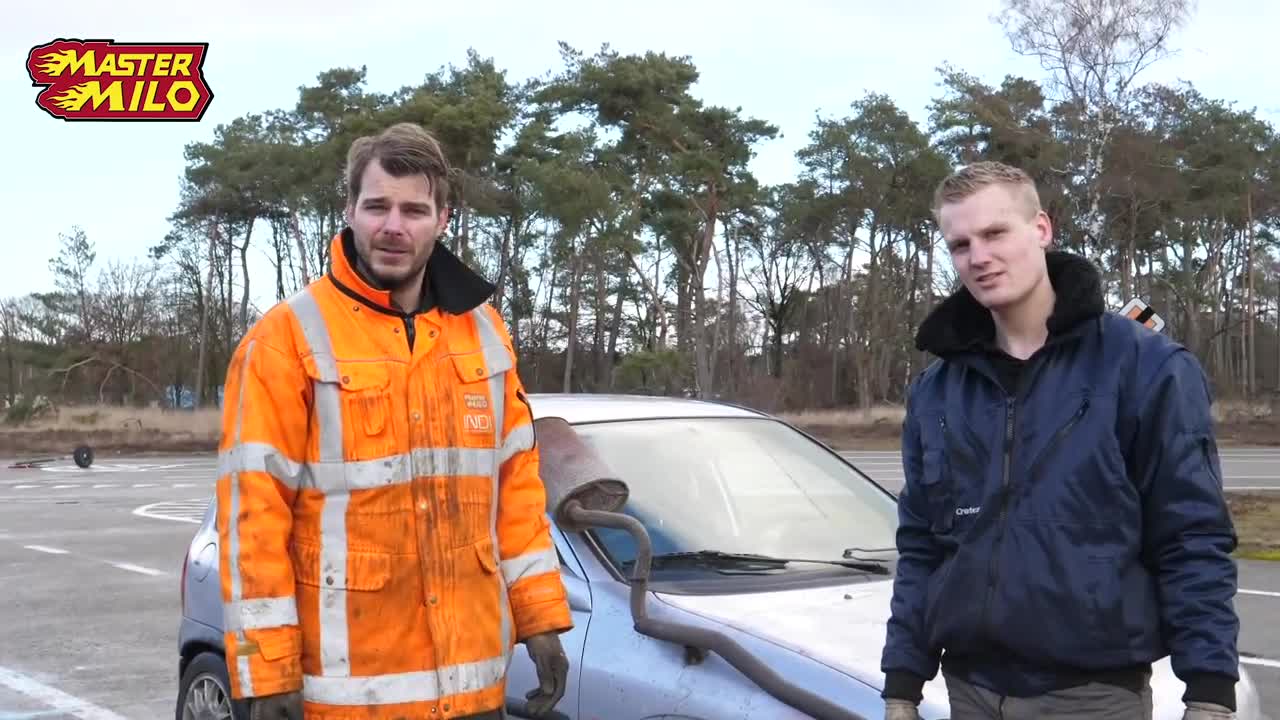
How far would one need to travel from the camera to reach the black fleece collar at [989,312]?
110 inches

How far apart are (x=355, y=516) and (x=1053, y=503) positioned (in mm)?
1450

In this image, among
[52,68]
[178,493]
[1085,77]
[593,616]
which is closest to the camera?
[593,616]

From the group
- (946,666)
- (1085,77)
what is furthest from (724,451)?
(1085,77)

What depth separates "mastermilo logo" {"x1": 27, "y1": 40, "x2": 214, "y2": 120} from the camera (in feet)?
65.3

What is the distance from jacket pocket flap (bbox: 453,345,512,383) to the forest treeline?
107 ft

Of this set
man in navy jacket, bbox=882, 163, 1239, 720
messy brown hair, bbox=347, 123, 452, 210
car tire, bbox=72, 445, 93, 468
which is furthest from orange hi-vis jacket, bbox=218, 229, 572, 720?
car tire, bbox=72, 445, 93, 468

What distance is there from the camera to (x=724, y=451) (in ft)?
16.1

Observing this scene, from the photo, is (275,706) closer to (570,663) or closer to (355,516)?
(355,516)

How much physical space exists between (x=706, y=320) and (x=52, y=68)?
142 feet

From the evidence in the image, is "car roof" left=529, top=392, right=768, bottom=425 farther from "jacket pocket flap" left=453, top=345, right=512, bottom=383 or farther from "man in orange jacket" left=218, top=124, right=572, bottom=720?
"man in orange jacket" left=218, top=124, right=572, bottom=720

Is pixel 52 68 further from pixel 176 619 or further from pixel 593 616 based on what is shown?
pixel 593 616

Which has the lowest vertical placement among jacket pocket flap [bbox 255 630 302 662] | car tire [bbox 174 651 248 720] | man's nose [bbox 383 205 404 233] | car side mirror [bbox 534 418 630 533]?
car tire [bbox 174 651 248 720]

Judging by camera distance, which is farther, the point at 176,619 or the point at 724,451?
the point at 176,619

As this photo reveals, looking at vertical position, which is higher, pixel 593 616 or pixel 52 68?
pixel 52 68
